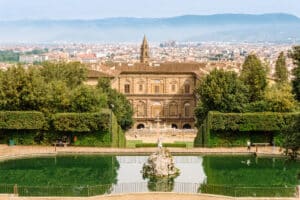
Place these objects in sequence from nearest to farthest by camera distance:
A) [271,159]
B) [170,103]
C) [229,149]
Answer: [271,159], [229,149], [170,103]

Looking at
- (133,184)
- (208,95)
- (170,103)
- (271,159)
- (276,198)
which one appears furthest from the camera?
(170,103)

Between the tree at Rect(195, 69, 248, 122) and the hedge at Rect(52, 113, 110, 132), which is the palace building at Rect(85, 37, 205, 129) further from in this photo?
the hedge at Rect(52, 113, 110, 132)

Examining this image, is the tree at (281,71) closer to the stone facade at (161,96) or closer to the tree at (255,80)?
the stone facade at (161,96)

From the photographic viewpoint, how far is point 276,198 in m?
30.7

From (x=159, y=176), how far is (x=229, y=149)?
35.0 feet

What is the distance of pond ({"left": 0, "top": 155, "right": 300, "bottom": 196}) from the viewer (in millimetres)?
32175

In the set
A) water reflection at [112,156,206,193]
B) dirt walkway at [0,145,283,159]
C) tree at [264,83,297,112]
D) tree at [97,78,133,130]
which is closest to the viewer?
water reflection at [112,156,206,193]

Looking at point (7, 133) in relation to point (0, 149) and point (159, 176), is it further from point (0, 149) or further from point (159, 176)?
point (159, 176)

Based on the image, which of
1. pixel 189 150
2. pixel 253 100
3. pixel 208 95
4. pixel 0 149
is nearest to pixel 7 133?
pixel 0 149

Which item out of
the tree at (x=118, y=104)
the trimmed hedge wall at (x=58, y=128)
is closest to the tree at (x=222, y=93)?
the trimmed hedge wall at (x=58, y=128)

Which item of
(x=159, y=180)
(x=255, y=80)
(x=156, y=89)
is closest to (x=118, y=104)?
(x=255, y=80)

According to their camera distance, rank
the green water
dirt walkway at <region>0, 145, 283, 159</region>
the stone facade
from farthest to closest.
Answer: the stone facade → dirt walkway at <region>0, 145, 283, 159</region> → the green water

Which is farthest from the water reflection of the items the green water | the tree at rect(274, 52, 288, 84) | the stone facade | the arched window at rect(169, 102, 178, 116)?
the arched window at rect(169, 102, 178, 116)

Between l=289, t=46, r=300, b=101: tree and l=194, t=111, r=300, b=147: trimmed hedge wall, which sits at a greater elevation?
l=289, t=46, r=300, b=101: tree
